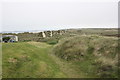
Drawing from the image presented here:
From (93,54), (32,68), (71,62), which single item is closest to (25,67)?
(32,68)

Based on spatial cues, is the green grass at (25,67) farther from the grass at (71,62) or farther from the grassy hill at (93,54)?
the grassy hill at (93,54)

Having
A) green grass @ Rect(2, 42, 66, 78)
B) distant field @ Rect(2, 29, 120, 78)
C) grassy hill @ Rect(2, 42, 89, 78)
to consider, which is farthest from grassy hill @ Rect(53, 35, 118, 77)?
green grass @ Rect(2, 42, 66, 78)

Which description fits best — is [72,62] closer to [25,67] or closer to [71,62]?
[71,62]

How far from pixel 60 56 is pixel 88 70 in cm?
589

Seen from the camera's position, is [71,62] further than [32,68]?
Yes

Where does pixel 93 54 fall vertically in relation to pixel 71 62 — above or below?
above

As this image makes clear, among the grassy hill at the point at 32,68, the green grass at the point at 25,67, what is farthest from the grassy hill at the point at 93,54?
the green grass at the point at 25,67

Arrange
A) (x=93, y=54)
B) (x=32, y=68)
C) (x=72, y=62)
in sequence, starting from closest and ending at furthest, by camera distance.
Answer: (x=32, y=68)
(x=93, y=54)
(x=72, y=62)

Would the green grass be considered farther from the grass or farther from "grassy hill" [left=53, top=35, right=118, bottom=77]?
"grassy hill" [left=53, top=35, right=118, bottom=77]

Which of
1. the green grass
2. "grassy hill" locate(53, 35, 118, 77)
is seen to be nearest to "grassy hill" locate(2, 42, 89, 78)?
the green grass

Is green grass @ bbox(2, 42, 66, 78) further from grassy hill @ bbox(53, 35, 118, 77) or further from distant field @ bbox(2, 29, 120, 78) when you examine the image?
grassy hill @ bbox(53, 35, 118, 77)

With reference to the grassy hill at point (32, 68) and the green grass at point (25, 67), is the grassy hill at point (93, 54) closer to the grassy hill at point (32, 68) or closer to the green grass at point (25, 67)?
the grassy hill at point (32, 68)

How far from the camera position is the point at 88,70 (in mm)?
14648

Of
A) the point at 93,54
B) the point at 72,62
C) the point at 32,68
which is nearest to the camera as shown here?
the point at 32,68
